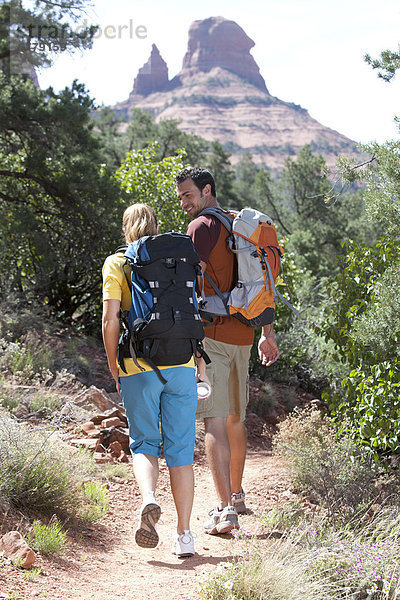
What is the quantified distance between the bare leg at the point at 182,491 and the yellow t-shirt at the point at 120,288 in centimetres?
55

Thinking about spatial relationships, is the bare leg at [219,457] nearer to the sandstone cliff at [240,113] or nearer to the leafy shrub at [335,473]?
the leafy shrub at [335,473]

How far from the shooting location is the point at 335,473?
15.5 ft

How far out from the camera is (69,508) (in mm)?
3861

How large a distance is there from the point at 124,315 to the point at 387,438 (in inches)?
92.7

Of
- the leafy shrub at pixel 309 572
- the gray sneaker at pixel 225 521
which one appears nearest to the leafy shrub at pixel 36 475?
the gray sneaker at pixel 225 521

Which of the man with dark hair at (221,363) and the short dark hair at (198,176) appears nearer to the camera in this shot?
the man with dark hair at (221,363)

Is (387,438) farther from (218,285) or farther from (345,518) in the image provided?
(218,285)

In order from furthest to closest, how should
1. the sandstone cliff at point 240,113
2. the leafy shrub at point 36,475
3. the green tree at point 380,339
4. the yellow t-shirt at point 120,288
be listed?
the sandstone cliff at point 240,113 < the green tree at point 380,339 < the leafy shrub at point 36,475 < the yellow t-shirt at point 120,288

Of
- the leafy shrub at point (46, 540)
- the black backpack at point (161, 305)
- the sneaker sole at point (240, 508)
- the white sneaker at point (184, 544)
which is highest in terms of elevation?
the black backpack at point (161, 305)

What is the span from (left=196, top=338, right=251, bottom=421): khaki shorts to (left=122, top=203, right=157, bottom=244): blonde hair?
0.84 m

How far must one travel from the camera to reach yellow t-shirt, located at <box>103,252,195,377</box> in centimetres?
328

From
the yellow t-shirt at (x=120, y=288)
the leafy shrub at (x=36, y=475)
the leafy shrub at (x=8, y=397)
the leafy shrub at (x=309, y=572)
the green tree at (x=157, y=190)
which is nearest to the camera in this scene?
the leafy shrub at (x=309, y=572)

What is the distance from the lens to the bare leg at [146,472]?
3.15 m

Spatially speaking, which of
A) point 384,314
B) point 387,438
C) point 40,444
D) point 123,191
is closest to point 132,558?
point 40,444
